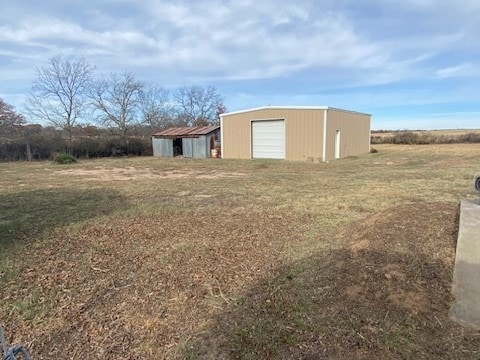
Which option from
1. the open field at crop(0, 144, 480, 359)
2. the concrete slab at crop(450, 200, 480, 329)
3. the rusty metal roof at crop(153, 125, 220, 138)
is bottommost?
the open field at crop(0, 144, 480, 359)

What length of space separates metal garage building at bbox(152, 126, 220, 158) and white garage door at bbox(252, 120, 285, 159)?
3759 mm

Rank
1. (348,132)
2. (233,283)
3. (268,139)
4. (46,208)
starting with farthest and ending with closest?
(348,132) → (268,139) → (46,208) → (233,283)

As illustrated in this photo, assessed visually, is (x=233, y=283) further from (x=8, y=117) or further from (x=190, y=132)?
(x=8, y=117)

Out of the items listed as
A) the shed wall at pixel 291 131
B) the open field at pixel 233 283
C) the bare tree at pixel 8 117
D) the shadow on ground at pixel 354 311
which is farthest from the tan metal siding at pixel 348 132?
the bare tree at pixel 8 117

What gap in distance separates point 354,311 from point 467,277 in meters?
1.19

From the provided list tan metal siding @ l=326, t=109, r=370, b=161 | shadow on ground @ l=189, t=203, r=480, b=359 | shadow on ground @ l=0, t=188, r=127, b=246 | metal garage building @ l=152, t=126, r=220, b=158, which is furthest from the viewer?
metal garage building @ l=152, t=126, r=220, b=158

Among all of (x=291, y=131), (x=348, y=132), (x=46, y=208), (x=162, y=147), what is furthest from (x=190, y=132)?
(x=46, y=208)

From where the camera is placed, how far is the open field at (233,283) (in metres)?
2.33

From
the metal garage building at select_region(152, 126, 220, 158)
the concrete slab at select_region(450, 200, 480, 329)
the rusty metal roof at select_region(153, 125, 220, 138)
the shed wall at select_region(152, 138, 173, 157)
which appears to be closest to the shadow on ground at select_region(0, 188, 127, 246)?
the concrete slab at select_region(450, 200, 480, 329)

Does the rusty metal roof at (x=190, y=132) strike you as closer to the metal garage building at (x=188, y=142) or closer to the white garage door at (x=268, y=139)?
the metal garage building at (x=188, y=142)

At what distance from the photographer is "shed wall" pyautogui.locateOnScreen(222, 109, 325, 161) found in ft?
58.4

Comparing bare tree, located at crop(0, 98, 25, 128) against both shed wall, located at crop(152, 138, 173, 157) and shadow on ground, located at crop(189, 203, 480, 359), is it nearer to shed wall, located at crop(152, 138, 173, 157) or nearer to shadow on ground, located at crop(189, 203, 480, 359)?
shed wall, located at crop(152, 138, 173, 157)

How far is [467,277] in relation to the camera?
9.74 ft

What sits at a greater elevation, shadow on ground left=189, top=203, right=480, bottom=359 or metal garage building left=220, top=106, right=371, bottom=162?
metal garage building left=220, top=106, right=371, bottom=162
